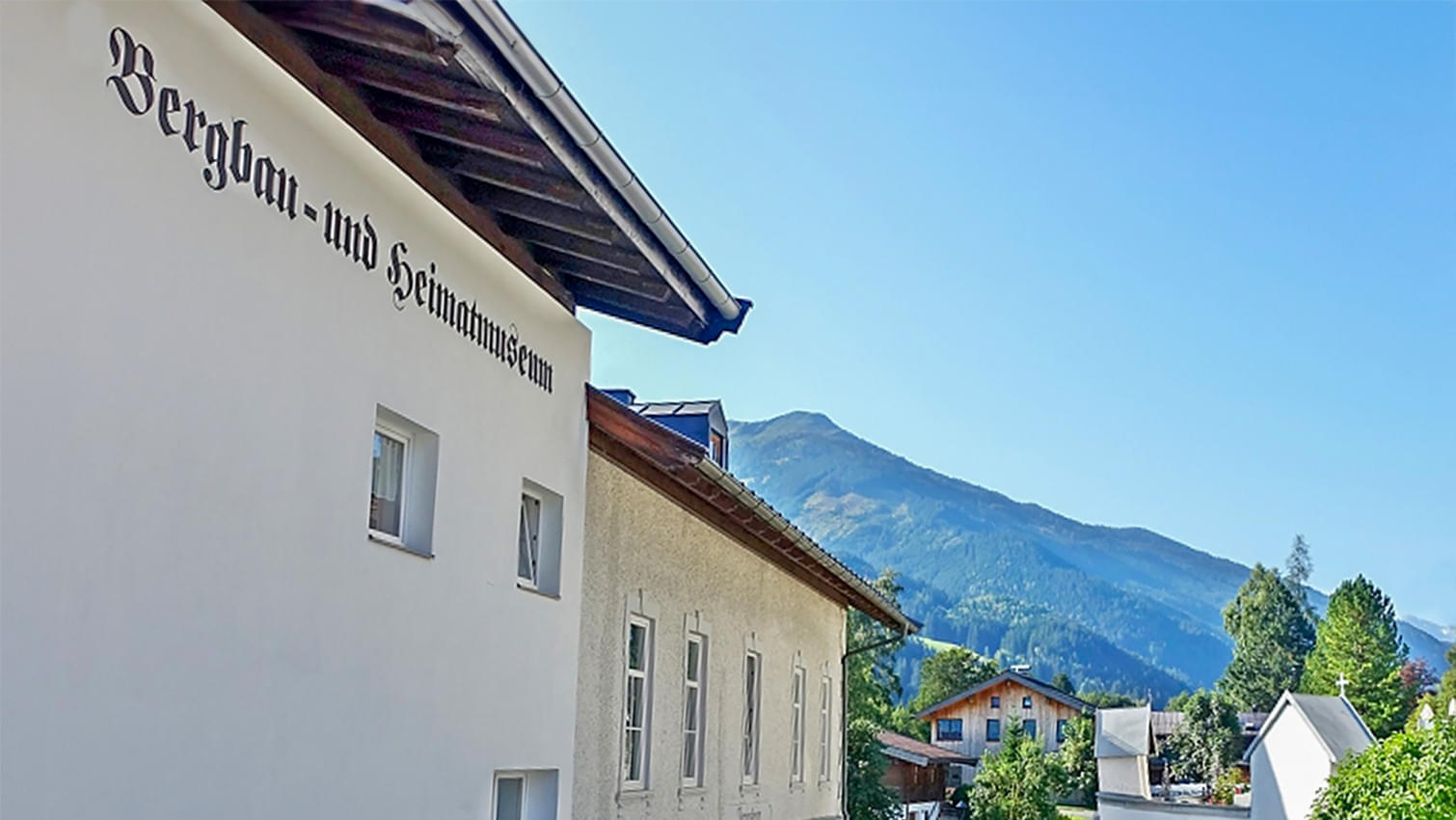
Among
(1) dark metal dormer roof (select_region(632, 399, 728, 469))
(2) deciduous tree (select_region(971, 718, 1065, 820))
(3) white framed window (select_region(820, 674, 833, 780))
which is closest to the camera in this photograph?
(1) dark metal dormer roof (select_region(632, 399, 728, 469))

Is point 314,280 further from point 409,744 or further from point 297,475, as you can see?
point 409,744

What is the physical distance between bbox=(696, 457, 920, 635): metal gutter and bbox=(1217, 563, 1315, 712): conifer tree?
79687 millimetres

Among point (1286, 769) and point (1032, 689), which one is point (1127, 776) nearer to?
point (1286, 769)

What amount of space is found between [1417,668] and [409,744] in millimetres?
94176

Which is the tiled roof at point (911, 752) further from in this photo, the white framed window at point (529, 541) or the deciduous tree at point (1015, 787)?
the white framed window at point (529, 541)

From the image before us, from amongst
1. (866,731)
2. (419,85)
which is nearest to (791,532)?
(419,85)

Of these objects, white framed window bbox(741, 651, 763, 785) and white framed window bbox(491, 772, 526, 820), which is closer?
white framed window bbox(491, 772, 526, 820)

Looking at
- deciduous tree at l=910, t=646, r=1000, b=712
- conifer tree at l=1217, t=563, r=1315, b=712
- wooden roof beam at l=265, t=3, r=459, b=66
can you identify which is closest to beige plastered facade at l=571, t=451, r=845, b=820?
wooden roof beam at l=265, t=3, r=459, b=66

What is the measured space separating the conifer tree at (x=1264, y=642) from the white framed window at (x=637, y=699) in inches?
3507

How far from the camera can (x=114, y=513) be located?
4.98m

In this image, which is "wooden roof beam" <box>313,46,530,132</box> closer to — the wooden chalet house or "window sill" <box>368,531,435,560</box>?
"window sill" <box>368,531,435,560</box>

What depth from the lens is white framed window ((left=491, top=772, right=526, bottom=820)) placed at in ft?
29.5

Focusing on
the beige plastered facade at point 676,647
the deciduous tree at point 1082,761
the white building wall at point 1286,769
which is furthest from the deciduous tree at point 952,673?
the beige plastered facade at point 676,647

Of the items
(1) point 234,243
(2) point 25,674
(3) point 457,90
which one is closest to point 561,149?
(3) point 457,90
